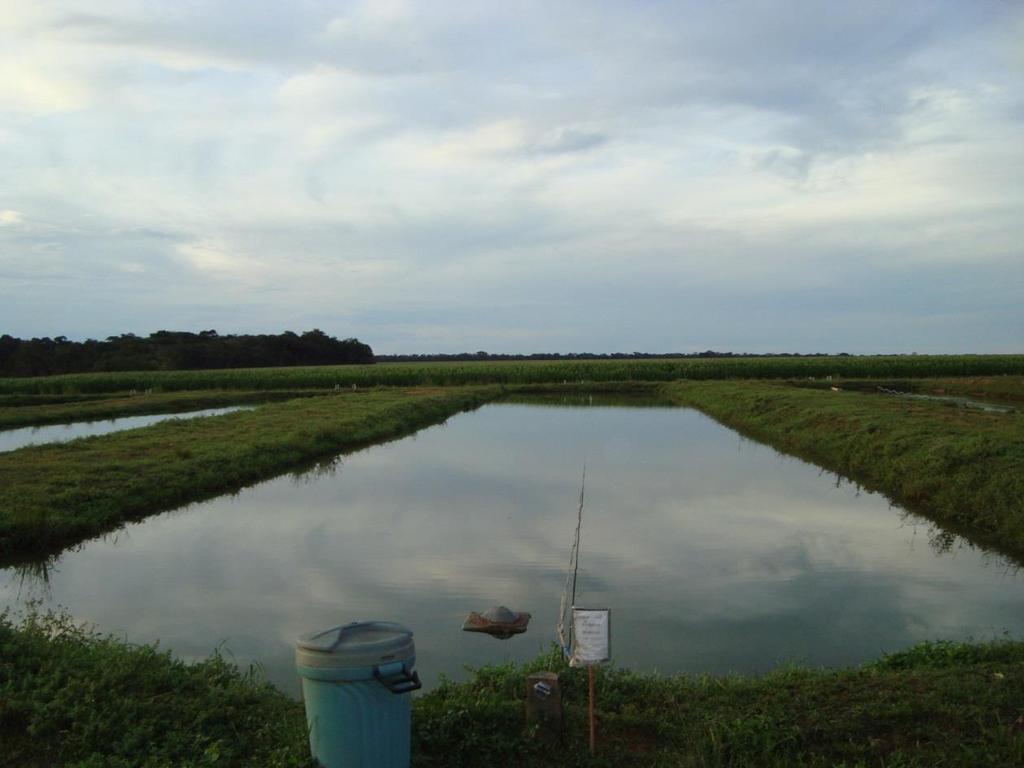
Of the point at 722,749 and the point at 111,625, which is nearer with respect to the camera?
the point at 722,749

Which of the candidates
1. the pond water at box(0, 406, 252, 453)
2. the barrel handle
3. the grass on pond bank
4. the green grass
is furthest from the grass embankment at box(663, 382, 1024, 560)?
the pond water at box(0, 406, 252, 453)

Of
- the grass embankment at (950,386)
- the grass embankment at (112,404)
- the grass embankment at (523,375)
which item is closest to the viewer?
the grass embankment at (112,404)

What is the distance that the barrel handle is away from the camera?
304 centimetres

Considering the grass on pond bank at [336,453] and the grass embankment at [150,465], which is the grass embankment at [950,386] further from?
the grass embankment at [150,465]

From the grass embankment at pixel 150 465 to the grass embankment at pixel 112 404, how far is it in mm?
5846

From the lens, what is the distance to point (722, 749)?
3391mm

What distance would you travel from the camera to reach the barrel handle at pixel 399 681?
9.96 ft

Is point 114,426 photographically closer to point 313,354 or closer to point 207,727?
point 207,727

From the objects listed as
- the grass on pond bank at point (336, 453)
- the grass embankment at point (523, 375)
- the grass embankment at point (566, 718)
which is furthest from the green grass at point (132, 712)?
the grass embankment at point (523, 375)

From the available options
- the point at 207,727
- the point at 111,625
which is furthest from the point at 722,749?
the point at 111,625

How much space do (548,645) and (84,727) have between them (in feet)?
8.41

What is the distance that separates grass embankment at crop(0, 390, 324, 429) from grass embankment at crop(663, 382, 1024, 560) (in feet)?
52.7

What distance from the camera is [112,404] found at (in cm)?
2577

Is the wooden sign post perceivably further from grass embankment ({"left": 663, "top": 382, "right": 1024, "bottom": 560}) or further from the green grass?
grass embankment ({"left": 663, "top": 382, "right": 1024, "bottom": 560})
